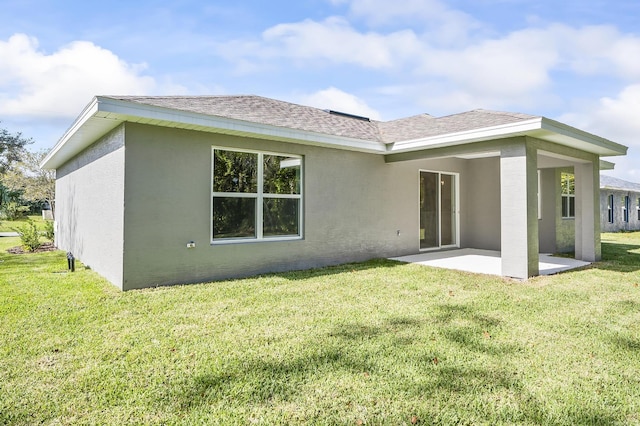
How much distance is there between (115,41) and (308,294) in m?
8.57

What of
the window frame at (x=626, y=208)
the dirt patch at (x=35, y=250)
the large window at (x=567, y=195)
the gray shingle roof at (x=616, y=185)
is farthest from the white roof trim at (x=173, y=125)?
the window frame at (x=626, y=208)

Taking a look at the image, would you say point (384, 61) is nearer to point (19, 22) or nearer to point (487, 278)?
point (487, 278)

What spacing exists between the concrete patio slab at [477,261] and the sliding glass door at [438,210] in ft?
1.56

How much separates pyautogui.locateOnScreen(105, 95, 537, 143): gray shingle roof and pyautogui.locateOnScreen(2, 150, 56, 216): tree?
70.8ft

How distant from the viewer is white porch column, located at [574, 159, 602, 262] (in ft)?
29.8

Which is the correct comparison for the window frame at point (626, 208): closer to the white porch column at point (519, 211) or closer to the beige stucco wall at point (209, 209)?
the beige stucco wall at point (209, 209)

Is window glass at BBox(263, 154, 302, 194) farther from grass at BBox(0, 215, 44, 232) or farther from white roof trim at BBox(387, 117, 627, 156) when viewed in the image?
grass at BBox(0, 215, 44, 232)

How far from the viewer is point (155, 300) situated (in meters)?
5.37

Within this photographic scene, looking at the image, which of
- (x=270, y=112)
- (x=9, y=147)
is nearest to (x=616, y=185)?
(x=270, y=112)

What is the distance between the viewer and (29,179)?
78.5 feet

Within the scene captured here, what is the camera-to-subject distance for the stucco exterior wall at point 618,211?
71.7 ft

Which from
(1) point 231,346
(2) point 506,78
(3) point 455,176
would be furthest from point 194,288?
(2) point 506,78

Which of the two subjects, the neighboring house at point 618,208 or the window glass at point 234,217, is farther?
the neighboring house at point 618,208

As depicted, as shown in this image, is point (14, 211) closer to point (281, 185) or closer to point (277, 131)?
point (281, 185)
